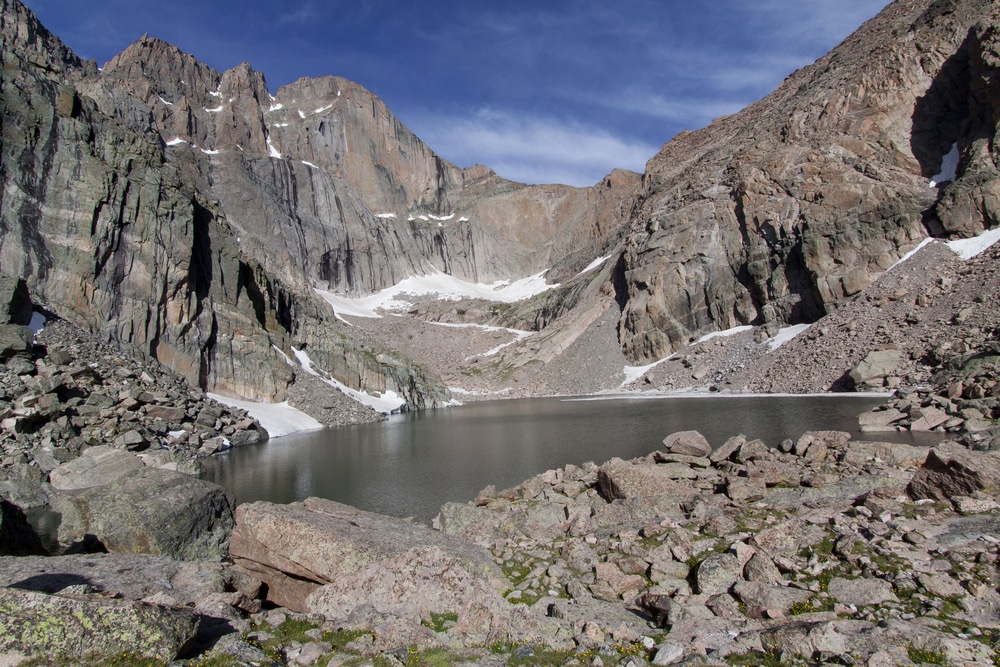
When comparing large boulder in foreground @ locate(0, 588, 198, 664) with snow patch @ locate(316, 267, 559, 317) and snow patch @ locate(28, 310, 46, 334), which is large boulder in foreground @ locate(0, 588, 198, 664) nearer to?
snow patch @ locate(28, 310, 46, 334)

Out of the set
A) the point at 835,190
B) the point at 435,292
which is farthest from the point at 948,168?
the point at 435,292

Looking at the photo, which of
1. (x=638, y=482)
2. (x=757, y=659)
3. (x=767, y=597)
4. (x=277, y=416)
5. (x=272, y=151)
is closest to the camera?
(x=757, y=659)

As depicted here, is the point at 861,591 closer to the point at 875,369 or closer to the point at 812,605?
the point at 812,605

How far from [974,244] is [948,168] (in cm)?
1861

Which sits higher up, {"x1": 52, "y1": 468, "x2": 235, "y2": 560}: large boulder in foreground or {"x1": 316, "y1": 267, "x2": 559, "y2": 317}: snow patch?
{"x1": 316, "y1": 267, "x2": 559, "y2": 317}: snow patch

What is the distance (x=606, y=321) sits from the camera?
347 ft

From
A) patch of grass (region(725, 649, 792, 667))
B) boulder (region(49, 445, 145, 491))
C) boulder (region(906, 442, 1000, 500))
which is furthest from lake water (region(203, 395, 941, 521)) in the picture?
patch of grass (region(725, 649, 792, 667))

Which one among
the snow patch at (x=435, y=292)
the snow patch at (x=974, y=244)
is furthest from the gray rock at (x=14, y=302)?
the snow patch at (x=435, y=292)

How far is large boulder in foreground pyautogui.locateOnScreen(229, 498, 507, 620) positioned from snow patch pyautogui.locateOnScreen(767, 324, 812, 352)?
227ft

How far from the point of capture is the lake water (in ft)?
73.6

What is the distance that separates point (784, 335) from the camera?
234 feet

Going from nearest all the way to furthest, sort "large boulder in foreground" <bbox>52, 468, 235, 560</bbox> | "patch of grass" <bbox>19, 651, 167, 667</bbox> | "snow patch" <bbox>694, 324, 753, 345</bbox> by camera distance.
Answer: "patch of grass" <bbox>19, 651, 167, 667</bbox>
"large boulder in foreground" <bbox>52, 468, 235, 560</bbox>
"snow patch" <bbox>694, 324, 753, 345</bbox>

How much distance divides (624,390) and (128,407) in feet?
221

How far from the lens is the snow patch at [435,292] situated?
150 meters
